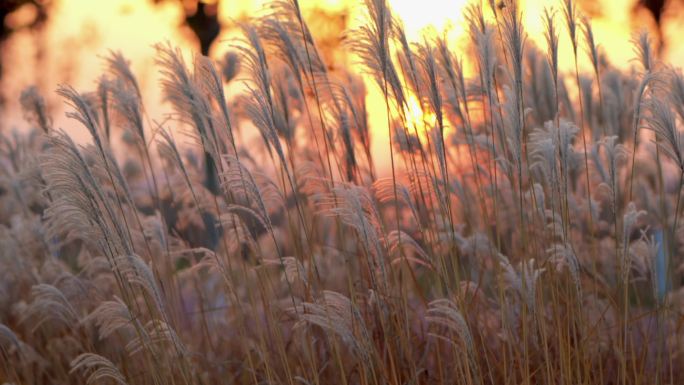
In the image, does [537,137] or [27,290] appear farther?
[27,290]

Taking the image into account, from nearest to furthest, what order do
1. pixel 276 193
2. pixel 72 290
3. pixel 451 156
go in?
pixel 276 193 < pixel 72 290 < pixel 451 156

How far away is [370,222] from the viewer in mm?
2512

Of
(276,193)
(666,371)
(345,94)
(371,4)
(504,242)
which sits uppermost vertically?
(371,4)

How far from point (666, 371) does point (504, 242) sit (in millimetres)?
1038

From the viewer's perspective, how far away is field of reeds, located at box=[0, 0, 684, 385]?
2422mm

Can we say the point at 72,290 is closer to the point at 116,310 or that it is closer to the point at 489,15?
the point at 116,310

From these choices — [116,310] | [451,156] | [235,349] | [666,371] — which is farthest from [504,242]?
[116,310]

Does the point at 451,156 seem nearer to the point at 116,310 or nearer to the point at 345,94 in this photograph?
the point at 345,94

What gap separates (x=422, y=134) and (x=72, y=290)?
1.43m

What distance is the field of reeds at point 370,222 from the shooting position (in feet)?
7.95

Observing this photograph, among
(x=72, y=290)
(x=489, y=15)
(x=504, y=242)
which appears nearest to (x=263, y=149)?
(x=504, y=242)

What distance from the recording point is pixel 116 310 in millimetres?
2373

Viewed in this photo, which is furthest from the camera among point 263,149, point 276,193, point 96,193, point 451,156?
point 263,149

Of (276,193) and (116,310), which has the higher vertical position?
(276,193)
